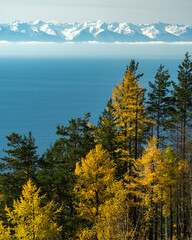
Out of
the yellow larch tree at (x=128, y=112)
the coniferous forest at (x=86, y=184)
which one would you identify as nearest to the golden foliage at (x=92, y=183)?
the coniferous forest at (x=86, y=184)

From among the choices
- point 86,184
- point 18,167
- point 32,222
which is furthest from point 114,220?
point 18,167

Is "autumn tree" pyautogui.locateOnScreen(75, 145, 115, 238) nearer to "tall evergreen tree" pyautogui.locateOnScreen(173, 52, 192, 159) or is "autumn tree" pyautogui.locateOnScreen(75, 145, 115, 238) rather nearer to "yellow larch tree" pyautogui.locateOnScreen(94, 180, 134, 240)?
"yellow larch tree" pyautogui.locateOnScreen(94, 180, 134, 240)

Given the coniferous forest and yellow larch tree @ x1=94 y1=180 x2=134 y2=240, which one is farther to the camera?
the coniferous forest

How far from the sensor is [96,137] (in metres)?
31.8

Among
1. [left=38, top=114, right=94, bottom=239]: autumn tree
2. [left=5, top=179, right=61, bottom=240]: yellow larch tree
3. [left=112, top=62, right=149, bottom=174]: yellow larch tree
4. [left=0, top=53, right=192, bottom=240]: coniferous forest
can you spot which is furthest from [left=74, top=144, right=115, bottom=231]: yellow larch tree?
[left=112, top=62, right=149, bottom=174]: yellow larch tree

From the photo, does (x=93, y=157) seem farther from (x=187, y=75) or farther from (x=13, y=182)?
(x=187, y=75)

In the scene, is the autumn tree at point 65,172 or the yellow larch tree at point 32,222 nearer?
the yellow larch tree at point 32,222

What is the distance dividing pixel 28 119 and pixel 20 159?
541ft

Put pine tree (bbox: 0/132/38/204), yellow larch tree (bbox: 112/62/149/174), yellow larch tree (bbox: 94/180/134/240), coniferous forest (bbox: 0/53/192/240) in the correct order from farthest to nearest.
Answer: yellow larch tree (bbox: 112/62/149/174) → pine tree (bbox: 0/132/38/204) → coniferous forest (bbox: 0/53/192/240) → yellow larch tree (bbox: 94/180/134/240)

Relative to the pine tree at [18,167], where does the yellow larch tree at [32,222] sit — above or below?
below

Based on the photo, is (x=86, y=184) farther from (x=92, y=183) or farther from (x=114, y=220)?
(x=114, y=220)

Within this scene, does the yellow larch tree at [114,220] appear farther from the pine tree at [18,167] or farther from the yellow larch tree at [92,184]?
the pine tree at [18,167]

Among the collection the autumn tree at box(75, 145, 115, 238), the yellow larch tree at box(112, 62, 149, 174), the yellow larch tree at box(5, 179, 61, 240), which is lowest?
the yellow larch tree at box(5, 179, 61, 240)

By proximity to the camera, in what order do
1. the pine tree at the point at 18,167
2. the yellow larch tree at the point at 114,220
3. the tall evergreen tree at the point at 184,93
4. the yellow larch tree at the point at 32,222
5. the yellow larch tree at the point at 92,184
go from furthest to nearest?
1. the tall evergreen tree at the point at 184,93
2. the yellow larch tree at the point at 92,184
3. the pine tree at the point at 18,167
4. the yellow larch tree at the point at 32,222
5. the yellow larch tree at the point at 114,220
